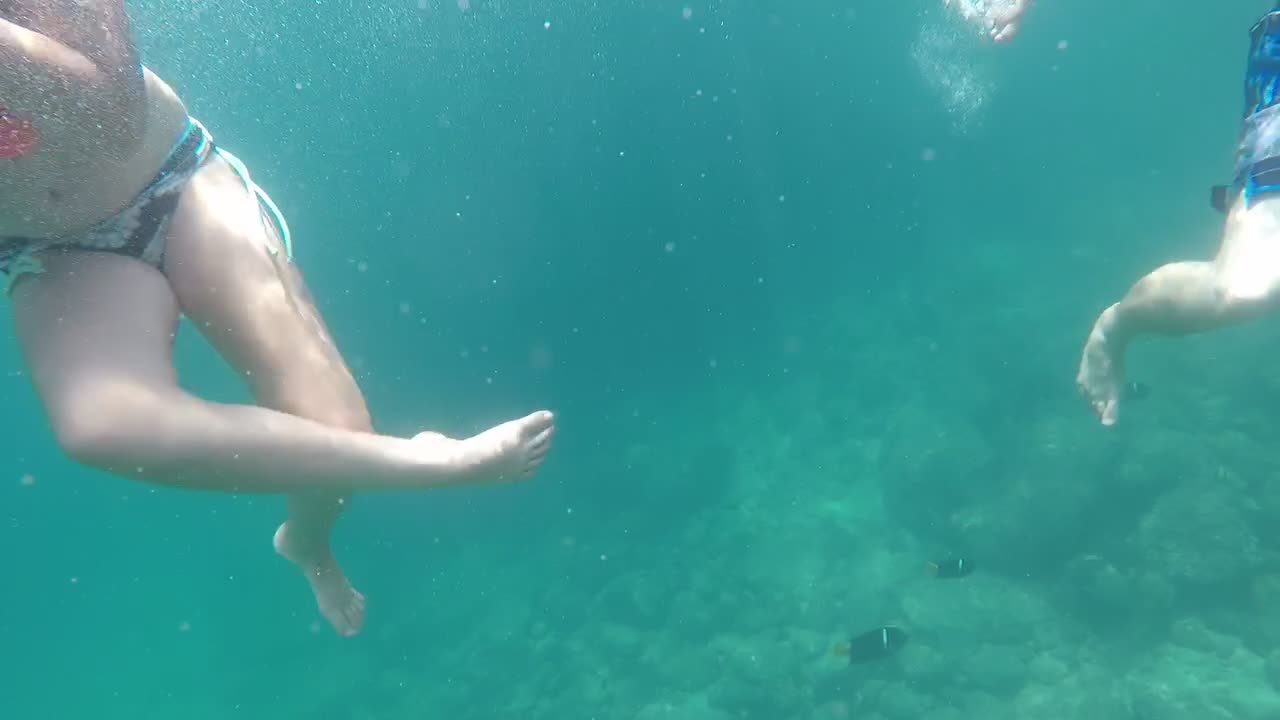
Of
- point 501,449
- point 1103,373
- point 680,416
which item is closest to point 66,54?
point 501,449

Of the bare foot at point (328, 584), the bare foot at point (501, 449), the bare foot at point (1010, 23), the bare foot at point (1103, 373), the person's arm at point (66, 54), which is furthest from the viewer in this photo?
the bare foot at point (1010, 23)

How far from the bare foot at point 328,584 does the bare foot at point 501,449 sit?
1427 millimetres

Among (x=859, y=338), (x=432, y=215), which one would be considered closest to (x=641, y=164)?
(x=432, y=215)

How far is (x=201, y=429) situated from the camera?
1.97 metres

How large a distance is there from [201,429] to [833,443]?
1535 cm

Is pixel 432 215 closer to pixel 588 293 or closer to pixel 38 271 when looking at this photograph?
pixel 588 293

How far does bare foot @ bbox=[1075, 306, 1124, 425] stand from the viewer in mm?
4016

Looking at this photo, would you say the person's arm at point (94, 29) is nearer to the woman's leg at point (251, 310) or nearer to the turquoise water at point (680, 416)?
the woman's leg at point (251, 310)

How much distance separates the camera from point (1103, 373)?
4062 mm

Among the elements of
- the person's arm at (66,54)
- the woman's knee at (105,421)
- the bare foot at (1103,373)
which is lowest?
the woman's knee at (105,421)

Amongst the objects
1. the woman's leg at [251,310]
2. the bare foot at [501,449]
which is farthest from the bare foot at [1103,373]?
the woman's leg at [251,310]

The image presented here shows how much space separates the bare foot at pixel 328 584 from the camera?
142 inches

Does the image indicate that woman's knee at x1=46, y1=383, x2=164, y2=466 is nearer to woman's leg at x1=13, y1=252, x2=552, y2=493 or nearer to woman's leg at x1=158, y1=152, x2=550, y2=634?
woman's leg at x1=13, y1=252, x2=552, y2=493

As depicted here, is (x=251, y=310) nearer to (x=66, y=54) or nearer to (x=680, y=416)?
(x=66, y=54)
